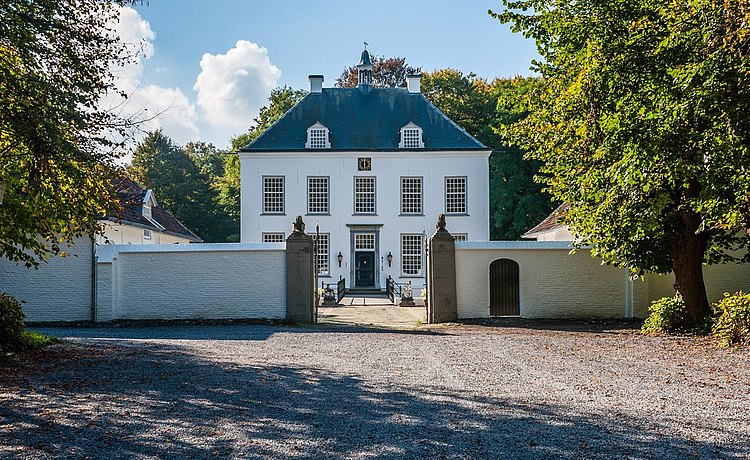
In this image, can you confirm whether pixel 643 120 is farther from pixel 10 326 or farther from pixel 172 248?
pixel 172 248

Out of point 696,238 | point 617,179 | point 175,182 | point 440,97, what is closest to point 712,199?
point 617,179

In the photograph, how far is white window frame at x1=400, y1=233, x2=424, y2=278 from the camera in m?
40.0

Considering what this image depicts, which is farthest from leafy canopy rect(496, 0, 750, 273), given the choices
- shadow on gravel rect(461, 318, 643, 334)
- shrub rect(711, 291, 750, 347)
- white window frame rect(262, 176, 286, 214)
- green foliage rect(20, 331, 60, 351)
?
white window frame rect(262, 176, 286, 214)

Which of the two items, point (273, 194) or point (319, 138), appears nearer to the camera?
point (273, 194)

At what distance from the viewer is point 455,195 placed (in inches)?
1594

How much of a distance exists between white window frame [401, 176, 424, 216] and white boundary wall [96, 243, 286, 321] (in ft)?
73.4

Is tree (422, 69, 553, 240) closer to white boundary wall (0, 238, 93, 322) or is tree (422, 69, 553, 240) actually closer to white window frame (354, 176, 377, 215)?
white window frame (354, 176, 377, 215)

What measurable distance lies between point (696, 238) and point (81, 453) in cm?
1415

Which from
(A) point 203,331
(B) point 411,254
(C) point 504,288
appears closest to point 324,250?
(B) point 411,254

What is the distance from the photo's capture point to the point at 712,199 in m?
12.7

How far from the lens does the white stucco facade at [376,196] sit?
132 feet

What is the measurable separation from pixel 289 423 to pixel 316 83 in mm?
38736

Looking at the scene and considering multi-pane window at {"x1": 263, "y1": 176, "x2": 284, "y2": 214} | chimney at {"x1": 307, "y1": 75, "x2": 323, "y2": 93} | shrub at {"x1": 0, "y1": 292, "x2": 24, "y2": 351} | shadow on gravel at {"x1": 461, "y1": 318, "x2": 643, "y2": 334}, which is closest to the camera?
shrub at {"x1": 0, "y1": 292, "x2": 24, "y2": 351}

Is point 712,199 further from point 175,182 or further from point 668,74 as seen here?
point 175,182
